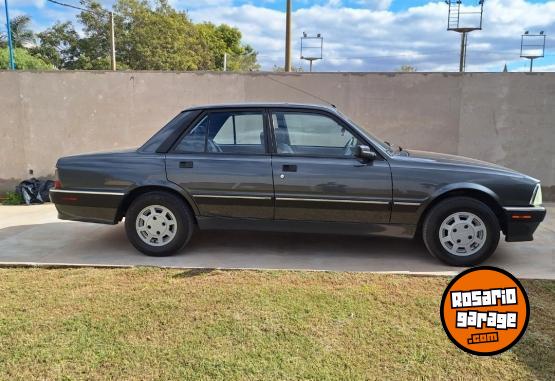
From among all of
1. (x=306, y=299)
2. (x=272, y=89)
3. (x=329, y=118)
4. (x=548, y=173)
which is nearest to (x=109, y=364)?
(x=306, y=299)

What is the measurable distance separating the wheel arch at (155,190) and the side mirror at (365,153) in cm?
178

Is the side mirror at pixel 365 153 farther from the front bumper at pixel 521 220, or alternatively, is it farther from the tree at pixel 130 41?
the tree at pixel 130 41

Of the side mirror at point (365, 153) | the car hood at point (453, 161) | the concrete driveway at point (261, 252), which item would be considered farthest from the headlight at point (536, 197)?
the side mirror at point (365, 153)

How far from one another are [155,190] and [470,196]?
321cm

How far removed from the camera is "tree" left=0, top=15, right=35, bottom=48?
121 feet

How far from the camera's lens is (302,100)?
27.2ft

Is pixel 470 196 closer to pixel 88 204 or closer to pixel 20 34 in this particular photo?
pixel 88 204

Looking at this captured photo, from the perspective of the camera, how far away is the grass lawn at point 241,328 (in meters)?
2.71

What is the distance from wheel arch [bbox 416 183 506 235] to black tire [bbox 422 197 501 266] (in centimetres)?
5

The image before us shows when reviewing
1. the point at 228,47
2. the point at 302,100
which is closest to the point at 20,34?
the point at 228,47

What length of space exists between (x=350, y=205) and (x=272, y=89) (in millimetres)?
4294

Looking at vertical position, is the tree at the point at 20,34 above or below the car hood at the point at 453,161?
above

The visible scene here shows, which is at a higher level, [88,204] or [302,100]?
[302,100]

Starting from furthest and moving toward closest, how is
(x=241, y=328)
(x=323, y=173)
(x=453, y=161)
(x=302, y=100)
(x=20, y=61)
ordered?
(x=20, y=61), (x=302, y=100), (x=453, y=161), (x=323, y=173), (x=241, y=328)
